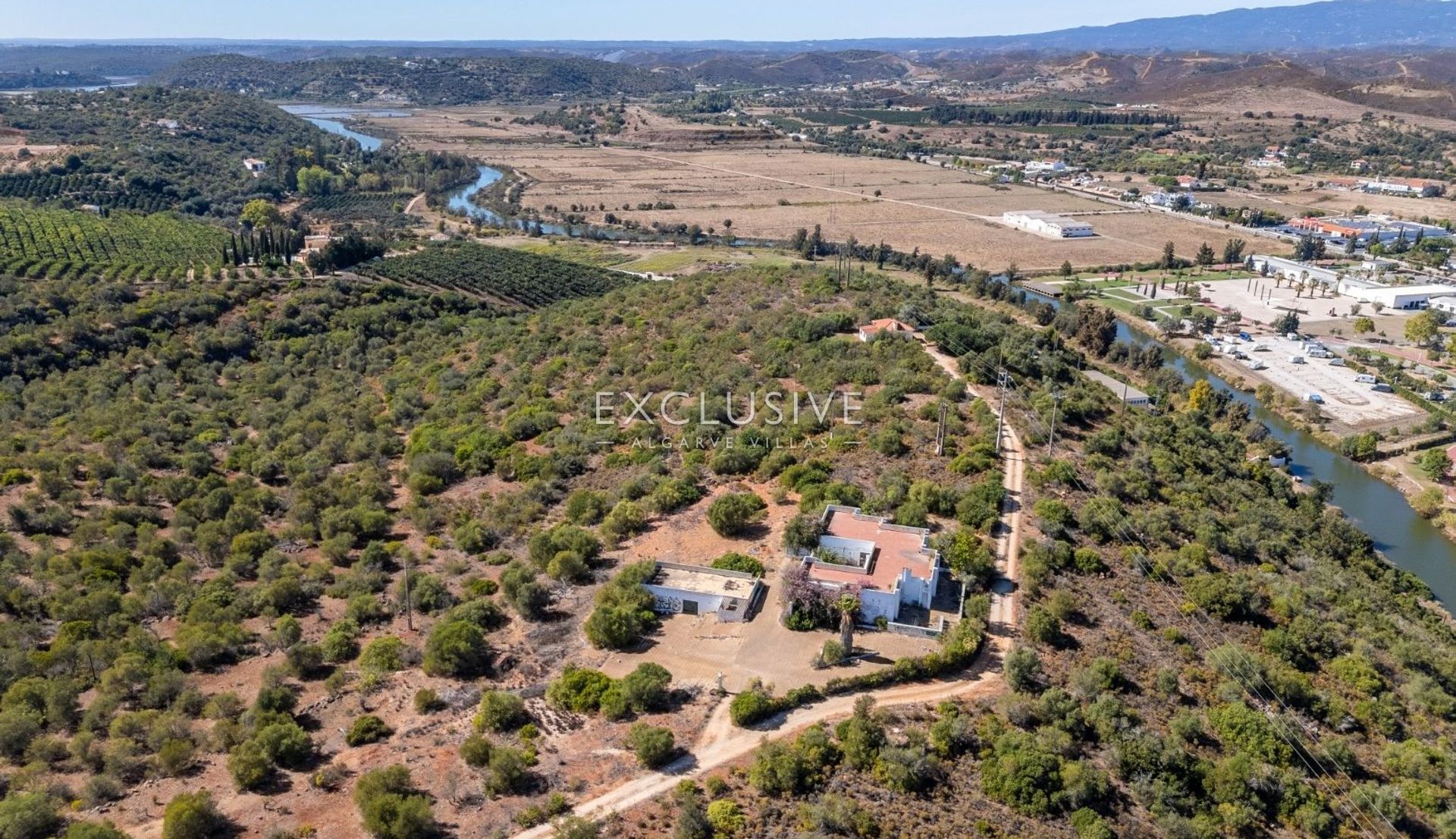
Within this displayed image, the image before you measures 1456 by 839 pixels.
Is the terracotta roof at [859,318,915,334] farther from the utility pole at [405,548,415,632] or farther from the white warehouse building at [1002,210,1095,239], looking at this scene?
the white warehouse building at [1002,210,1095,239]

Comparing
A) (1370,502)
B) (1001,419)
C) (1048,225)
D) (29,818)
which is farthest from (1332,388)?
(29,818)

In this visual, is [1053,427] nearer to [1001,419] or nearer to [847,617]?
[1001,419]

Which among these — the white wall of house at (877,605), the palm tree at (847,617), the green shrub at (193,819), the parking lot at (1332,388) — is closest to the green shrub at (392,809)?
the green shrub at (193,819)

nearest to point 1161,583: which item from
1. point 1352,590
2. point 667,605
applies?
point 1352,590

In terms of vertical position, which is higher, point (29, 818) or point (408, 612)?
point (29, 818)

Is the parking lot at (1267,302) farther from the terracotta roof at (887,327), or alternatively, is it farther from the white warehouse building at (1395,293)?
the terracotta roof at (887,327)

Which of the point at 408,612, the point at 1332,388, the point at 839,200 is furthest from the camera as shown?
the point at 839,200

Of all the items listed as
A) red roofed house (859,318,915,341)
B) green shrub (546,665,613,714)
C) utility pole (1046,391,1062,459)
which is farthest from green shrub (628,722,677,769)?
red roofed house (859,318,915,341)
